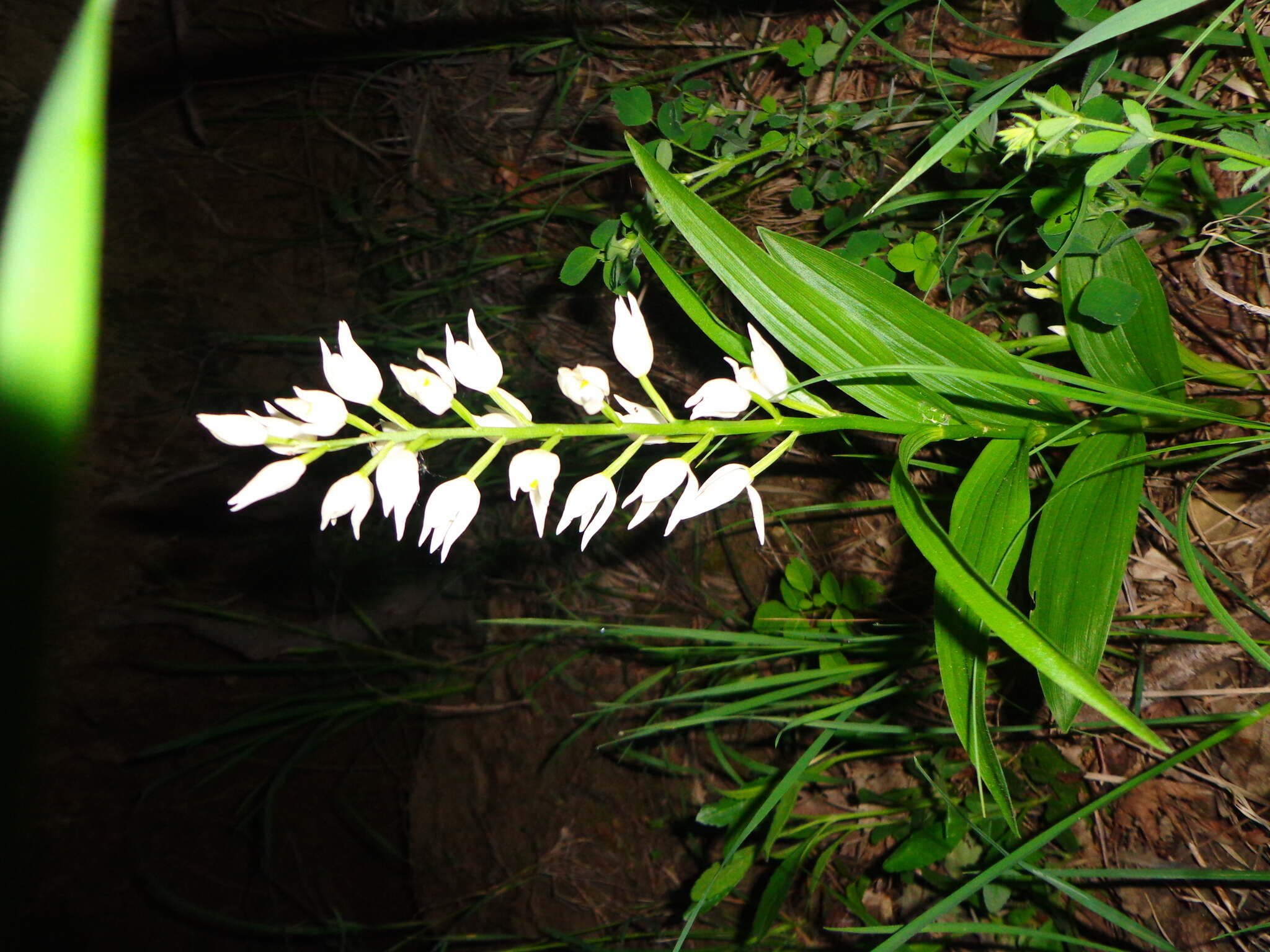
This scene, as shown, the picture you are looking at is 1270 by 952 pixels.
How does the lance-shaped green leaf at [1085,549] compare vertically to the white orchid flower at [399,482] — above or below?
below

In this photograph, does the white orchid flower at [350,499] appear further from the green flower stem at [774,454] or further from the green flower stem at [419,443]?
the green flower stem at [774,454]

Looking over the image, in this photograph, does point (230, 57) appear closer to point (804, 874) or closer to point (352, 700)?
point (352, 700)

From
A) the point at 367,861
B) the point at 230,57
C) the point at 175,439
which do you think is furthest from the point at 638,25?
the point at 367,861

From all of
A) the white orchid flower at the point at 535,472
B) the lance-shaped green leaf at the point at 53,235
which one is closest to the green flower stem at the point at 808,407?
the white orchid flower at the point at 535,472

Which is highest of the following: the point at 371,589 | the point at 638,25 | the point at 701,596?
the point at 638,25

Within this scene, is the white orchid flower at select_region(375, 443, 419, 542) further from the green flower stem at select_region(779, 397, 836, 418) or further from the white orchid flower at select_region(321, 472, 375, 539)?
the green flower stem at select_region(779, 397, 836, 418)

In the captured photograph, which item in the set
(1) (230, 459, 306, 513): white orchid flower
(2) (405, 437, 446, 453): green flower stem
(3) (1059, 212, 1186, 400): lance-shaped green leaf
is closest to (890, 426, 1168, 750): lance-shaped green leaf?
(3) (1059, 212, 1186, 400): lance-shaped green leaf
